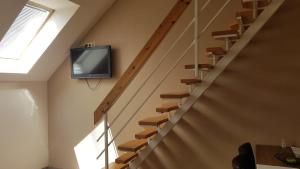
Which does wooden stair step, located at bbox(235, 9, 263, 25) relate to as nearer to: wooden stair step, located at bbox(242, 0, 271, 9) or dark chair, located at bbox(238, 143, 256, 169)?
wooden stair step, located at bbox(242, 0, 271, 9)

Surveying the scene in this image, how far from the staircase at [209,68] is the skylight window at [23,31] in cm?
→ 217

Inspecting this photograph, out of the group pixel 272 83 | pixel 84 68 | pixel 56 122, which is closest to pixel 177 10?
pixel 272 83

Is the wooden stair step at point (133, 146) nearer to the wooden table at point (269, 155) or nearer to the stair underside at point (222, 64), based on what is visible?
the stair underside at point (222, 64)

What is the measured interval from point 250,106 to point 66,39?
2.84 metres

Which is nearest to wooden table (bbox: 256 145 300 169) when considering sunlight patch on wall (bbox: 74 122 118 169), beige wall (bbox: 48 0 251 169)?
beige wall (bbox: 48 0 251 169)

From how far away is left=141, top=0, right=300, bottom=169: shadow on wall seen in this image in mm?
2947

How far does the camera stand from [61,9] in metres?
3.49

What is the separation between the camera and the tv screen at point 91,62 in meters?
3.79

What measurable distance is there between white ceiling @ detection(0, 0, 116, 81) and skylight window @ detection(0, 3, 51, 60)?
0.99ft

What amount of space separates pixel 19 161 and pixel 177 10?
3.26 meters

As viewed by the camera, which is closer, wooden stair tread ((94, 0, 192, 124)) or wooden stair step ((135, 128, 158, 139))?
wooden stair tread ((94, 0, 192, 124))

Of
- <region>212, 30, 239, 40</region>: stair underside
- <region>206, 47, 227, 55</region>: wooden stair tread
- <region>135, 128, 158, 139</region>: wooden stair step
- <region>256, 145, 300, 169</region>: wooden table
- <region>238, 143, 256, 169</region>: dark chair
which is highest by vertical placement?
<region>212, 30, 239, 40</region>: stair underside

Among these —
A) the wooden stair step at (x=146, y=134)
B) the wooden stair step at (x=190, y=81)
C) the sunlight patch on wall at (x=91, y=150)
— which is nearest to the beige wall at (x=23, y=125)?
the sunlight patch on wall at (x=91, y=150)

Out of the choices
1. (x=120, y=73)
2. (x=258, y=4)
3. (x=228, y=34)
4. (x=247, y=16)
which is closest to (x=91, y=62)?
(x=120, y=73)
